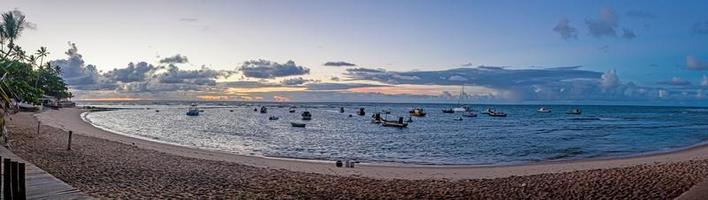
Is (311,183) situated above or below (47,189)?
below

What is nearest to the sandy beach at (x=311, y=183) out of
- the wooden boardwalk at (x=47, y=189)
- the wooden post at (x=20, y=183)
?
the wooden boardwalk at (x=47, y=189)

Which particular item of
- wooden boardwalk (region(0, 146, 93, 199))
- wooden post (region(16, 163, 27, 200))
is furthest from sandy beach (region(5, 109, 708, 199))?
wooden post (region(16, 163, 27, 200))

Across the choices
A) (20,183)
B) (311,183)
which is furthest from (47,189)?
(311,183)

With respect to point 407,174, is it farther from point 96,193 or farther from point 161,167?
point 96,193

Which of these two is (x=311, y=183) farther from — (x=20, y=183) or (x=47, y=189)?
(x=20, y=183)

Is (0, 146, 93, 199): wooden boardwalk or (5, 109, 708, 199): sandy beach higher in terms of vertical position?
(0, 146, 93, 199): wooden boardwalk

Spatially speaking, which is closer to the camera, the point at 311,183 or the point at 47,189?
the point at 47,189

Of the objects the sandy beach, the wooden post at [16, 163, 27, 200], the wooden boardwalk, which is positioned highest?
the wooden post at [16, 163, 27, 200]

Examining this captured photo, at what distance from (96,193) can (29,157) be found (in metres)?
8.18

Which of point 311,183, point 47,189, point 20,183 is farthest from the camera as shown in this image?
point 311,183

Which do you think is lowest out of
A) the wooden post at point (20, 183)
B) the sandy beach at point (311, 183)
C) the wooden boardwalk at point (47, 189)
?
the sandy beach at point (311, 183)

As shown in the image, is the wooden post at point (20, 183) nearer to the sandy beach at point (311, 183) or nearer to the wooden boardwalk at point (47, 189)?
the wooden boardwalk at point (47, 189)

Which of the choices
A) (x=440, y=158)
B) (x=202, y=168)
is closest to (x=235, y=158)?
(x=202, y=168)

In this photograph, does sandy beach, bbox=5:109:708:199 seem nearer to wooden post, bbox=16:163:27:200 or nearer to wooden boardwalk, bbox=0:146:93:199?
wooden boardwalk, bbox=0:146:93:199
